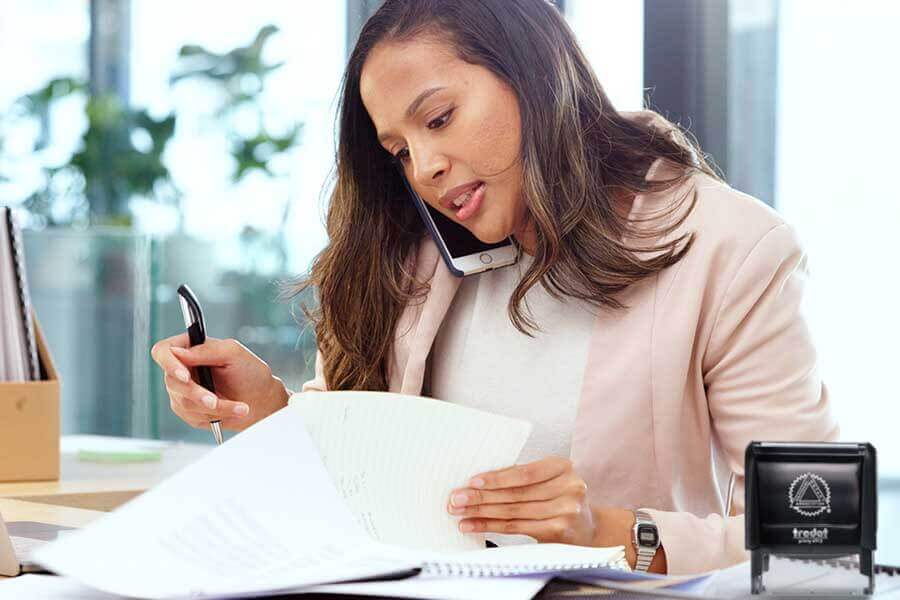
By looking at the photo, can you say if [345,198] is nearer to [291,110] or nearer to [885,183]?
[885,183]

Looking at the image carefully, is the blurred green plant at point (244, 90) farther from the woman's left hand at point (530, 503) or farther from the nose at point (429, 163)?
the woman's left hand at point (530, 503)

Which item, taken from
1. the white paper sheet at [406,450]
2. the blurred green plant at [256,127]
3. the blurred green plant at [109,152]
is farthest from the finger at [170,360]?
the blurred green plant at [109,152]

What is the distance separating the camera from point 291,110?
12.1 ft

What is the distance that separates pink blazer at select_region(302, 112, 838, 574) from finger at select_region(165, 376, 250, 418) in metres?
0.40

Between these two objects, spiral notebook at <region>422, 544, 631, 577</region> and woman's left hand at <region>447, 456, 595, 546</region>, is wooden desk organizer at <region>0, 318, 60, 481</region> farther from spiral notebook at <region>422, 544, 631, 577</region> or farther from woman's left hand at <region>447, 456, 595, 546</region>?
spiral notebook at <region>422, 544, 631, 577</region>

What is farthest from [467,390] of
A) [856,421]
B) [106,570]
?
[856,421]

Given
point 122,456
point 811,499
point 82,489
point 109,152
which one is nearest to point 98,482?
point 82,489

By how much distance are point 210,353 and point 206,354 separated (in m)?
0.02

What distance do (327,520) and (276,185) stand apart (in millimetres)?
3000

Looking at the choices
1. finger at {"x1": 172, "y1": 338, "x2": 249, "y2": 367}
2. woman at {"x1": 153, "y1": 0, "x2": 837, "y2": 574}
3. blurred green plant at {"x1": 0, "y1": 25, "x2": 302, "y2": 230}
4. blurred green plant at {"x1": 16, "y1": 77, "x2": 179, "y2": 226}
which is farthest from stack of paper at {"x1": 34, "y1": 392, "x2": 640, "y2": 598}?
blurred green plant at {"x1": 16, "y1": 77, "x2": 179, "y2": 226}

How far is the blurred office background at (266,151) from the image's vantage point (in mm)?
2252

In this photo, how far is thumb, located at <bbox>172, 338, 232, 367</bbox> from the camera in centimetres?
128

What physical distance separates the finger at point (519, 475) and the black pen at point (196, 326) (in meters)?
0.41

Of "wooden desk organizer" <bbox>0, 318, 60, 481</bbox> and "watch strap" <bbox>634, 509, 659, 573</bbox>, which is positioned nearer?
"watch strap" <bbox>634, 509, 659, 573</bbox>
